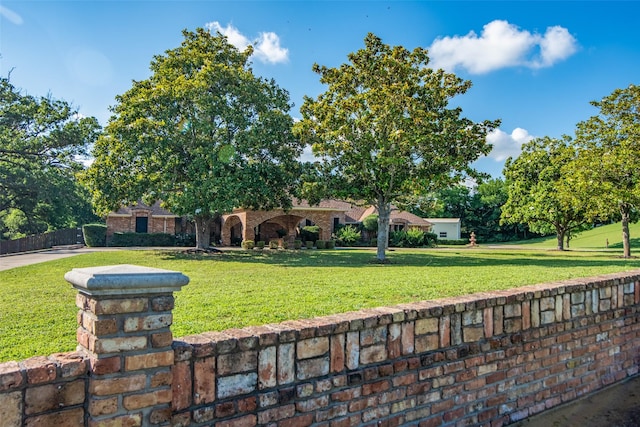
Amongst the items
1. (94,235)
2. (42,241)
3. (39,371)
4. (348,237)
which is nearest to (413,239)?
(348,237)

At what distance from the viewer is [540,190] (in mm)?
26812

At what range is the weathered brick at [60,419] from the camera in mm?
2447

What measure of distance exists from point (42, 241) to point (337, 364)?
26662mm

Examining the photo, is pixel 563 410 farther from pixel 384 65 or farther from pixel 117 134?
pixel 117 134

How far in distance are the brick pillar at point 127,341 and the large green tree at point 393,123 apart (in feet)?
41.8

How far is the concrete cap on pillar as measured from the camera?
247 cm

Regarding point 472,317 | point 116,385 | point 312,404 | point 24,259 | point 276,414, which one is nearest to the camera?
point 116,385

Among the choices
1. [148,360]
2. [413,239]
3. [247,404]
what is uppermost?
[148,360]

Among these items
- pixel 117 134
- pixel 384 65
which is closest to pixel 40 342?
pixel 384 65

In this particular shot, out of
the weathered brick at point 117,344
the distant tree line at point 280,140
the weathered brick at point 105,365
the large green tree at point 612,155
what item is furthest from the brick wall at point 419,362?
the large green tree at point 612,155

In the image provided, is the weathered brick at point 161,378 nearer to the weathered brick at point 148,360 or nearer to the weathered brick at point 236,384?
the weathered brick at point 148,360

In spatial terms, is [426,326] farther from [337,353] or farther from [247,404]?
[247,404]

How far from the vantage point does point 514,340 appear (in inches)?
191

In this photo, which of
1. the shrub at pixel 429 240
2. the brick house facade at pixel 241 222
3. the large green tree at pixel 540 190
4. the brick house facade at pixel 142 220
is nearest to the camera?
the large green tree at pixel 540 190
